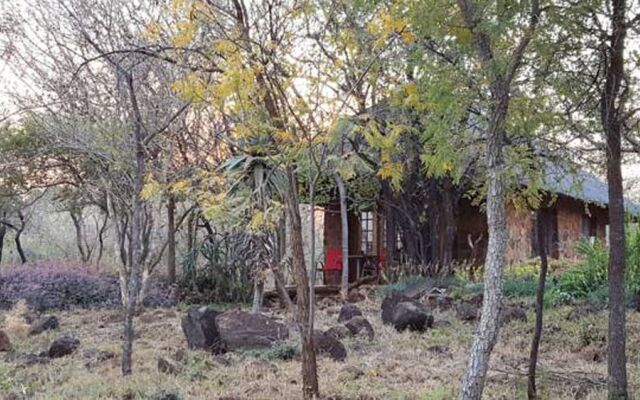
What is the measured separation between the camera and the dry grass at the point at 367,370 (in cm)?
470

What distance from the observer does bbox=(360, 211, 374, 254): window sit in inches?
611

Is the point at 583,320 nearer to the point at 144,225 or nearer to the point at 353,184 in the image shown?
the point at 353,184

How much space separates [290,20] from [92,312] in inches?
271

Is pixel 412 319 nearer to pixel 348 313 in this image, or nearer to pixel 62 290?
pixel 348 313

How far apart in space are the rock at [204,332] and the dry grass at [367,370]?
29 cm

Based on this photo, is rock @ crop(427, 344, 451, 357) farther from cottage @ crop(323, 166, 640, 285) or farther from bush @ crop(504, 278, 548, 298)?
cottage @ crop(323, 166, 640, 285)

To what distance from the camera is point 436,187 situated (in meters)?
11.6

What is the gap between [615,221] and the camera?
13.8 ft

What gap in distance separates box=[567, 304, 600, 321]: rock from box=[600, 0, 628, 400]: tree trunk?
3.27m

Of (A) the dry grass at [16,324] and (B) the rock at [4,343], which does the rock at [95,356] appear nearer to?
(B) the rock at [4,343]

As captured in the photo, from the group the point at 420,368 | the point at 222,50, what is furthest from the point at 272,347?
the point at 222,50

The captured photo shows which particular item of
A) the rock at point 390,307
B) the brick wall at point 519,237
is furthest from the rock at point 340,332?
the brick wall at point 519,237

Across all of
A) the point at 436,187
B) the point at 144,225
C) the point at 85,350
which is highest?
the point at 436,187

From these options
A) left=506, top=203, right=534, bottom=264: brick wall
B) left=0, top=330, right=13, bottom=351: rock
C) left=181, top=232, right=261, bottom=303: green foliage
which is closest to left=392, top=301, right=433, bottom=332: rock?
left=181, top=232, right=261, bottom=303: green foliage
